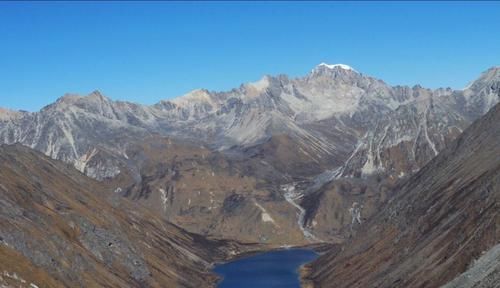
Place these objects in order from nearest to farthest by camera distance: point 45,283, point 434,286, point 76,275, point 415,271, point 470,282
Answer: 1. point 470,282
2. point 434,286
3. point 45,283
4. point 415,271
5. point 76,275

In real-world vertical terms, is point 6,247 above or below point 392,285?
above

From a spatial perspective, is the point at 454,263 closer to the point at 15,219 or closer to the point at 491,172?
the point at 491,172

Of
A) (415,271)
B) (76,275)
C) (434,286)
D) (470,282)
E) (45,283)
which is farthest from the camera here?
(76,275)

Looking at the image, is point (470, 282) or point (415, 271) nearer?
point (470, 282)

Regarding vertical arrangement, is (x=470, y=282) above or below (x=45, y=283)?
below

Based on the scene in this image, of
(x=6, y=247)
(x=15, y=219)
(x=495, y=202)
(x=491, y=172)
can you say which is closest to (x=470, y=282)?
(x=495, y=202)

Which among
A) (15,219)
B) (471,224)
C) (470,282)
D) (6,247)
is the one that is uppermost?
(15,219)

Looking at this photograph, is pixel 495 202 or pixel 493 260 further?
pixel 495 202

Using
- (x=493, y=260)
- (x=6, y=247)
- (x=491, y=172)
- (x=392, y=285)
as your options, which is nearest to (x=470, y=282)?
(x=493, y=260)

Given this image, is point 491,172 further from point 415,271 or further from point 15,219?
point 15,219
